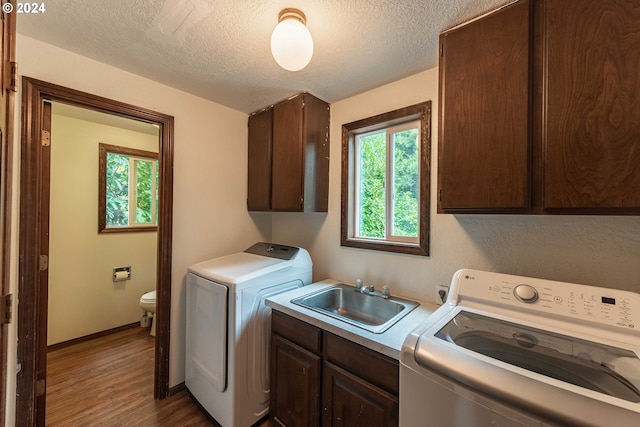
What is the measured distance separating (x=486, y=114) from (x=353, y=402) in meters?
1.44

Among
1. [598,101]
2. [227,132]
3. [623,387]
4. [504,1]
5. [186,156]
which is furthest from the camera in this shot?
[227,132]

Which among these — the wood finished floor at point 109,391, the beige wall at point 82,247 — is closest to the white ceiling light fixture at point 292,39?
the wood finished floor at point 109,391

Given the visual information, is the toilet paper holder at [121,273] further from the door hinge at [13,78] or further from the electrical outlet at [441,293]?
the electrical outlet at [441,293]

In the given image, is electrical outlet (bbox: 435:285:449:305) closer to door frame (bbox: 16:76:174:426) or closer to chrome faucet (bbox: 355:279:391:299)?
chrome faucet (bbox: 355:279:391:299)

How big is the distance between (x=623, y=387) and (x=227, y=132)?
2.59 m

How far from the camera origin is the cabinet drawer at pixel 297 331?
1308 mm

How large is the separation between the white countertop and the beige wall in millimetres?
2350

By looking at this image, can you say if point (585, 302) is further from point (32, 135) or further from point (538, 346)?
point (32, 135)

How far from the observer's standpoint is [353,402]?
3.78ft

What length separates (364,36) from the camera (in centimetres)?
130

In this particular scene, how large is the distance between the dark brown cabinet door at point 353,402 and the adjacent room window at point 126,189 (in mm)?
2898

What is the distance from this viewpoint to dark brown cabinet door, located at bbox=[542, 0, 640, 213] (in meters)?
0.83

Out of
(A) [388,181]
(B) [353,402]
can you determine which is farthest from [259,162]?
(B) [353,402]

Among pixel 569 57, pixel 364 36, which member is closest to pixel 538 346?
pixel 569 57
